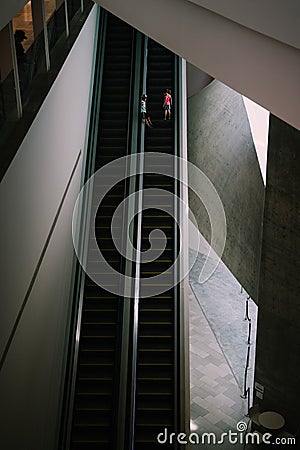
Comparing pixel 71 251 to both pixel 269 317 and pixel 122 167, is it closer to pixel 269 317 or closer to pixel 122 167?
pixel 122 167

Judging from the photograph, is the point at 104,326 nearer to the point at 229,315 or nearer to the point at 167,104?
the point at 167,104

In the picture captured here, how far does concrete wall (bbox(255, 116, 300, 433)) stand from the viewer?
11.1 m

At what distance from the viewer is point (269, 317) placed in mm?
12516

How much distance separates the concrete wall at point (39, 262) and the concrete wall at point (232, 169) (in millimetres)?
4332

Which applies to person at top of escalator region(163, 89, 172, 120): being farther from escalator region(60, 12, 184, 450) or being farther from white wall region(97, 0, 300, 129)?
white wall region(97, 0, 300, 129)

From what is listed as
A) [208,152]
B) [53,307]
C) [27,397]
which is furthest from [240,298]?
[27,397]

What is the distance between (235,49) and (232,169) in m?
8.26

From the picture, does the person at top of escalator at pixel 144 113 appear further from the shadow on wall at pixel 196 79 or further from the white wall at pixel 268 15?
the white wall at pixel 268 15

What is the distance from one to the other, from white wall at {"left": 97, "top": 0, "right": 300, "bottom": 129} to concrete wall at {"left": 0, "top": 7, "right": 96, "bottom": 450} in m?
1.86

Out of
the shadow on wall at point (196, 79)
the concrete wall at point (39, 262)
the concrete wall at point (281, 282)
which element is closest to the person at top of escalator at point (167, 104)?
the concrete wall at point (39, 262)

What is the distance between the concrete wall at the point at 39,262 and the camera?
713 cm

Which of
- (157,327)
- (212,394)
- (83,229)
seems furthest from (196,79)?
(157,327)

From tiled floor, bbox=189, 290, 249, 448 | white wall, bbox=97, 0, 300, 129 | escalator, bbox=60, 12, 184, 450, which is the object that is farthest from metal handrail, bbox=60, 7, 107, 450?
tiled floor, bbox=189, 290, 249, 448

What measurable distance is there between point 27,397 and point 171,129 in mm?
8126
